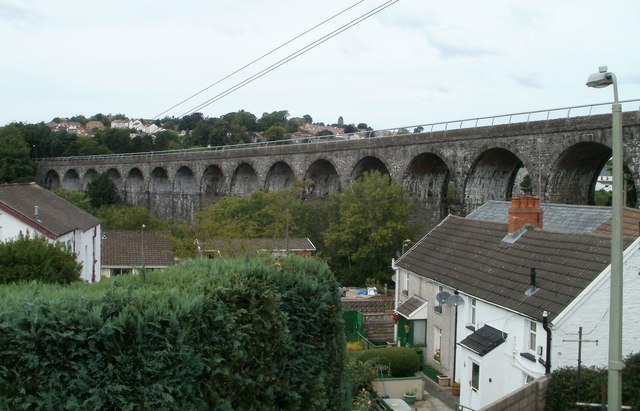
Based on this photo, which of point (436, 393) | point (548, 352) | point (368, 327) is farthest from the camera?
point (368, 327)

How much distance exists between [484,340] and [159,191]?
151 feet

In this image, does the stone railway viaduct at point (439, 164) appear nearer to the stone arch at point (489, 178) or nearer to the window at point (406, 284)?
the stone arch at point (489, 178)

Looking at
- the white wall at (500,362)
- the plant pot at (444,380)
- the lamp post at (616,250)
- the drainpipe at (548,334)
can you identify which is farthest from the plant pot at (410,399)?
the lamp post at (616,250)

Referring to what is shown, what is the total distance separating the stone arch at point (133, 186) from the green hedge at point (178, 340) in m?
53.9

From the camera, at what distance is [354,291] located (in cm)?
2531

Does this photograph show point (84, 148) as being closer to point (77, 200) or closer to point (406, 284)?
point (77, 200)

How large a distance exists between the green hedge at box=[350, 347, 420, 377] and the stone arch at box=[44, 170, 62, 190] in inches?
2595

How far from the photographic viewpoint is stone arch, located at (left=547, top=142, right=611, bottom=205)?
66.7 feet

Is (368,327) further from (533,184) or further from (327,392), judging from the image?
(327,392)

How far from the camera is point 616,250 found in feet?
14.8

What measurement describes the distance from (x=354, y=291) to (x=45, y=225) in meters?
12.6

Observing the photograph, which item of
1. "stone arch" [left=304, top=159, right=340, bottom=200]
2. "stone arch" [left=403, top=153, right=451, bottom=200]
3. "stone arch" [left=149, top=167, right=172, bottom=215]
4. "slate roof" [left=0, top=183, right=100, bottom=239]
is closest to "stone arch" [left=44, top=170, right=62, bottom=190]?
"stone arch" [left=149, top=167, right=172, bottom=215]

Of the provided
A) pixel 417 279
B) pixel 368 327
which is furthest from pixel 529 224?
pixel 368 327

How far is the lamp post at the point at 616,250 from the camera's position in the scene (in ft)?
14.6
